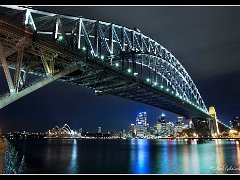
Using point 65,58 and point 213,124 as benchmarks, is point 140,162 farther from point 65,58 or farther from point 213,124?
point 213,124

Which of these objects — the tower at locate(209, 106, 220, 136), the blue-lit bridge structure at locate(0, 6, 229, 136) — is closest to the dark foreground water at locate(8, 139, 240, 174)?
the blue-lit bridge structure at locate(0, 6, 229, 136)

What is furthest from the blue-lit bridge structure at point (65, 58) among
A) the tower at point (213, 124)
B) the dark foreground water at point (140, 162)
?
the tower at point (213, 124)

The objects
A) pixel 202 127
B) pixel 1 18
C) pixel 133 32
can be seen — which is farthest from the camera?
pixel 202 127

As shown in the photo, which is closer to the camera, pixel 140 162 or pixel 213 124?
pixel 140 162

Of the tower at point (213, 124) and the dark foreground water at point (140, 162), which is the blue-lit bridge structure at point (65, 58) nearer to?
the dark foreground water at point (140, 162)

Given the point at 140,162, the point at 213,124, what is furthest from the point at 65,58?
the point at 213,124

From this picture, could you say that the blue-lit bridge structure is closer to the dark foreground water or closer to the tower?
the dark foreground water

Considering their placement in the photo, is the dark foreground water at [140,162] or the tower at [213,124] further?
the tower at [213,124]

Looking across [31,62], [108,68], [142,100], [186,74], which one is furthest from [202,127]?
[31,62]

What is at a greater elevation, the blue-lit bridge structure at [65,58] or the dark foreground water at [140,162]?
the blue-lit bridge structure at [65,58]
